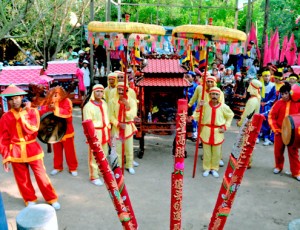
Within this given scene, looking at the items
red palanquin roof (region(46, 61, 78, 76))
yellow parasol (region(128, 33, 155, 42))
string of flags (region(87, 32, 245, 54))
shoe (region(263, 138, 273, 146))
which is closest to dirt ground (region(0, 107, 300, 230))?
shoe (region(263, 138, 273, 146))

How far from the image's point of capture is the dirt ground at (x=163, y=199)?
14.2 ft

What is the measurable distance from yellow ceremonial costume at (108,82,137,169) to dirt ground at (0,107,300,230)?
1.39 ft

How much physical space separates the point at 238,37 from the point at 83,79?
22.6ft

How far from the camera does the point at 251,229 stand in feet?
13.7

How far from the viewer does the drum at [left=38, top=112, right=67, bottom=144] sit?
5.07 meters

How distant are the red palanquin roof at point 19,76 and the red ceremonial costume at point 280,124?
5.43 m

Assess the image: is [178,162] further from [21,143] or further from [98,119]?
[98,119]

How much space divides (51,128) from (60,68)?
17.6ft

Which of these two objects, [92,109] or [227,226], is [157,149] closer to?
[92,109]

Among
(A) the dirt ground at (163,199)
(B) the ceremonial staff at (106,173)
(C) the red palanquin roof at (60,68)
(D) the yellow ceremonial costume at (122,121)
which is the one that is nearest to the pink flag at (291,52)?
(A) the dirt ground at (163,199)

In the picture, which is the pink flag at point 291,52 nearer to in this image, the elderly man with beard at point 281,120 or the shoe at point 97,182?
the elderly man with beard at point 281,120

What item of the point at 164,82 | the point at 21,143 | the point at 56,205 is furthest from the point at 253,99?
the point at 21,143

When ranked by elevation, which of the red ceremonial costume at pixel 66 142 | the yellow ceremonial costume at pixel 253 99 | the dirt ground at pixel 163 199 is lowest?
the dirt ground at pixel 163 199

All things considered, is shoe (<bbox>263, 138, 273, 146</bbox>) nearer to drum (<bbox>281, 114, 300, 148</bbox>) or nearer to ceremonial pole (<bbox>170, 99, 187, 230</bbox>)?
drum (<bbox>281, 114, 300, 148</bbox>)
